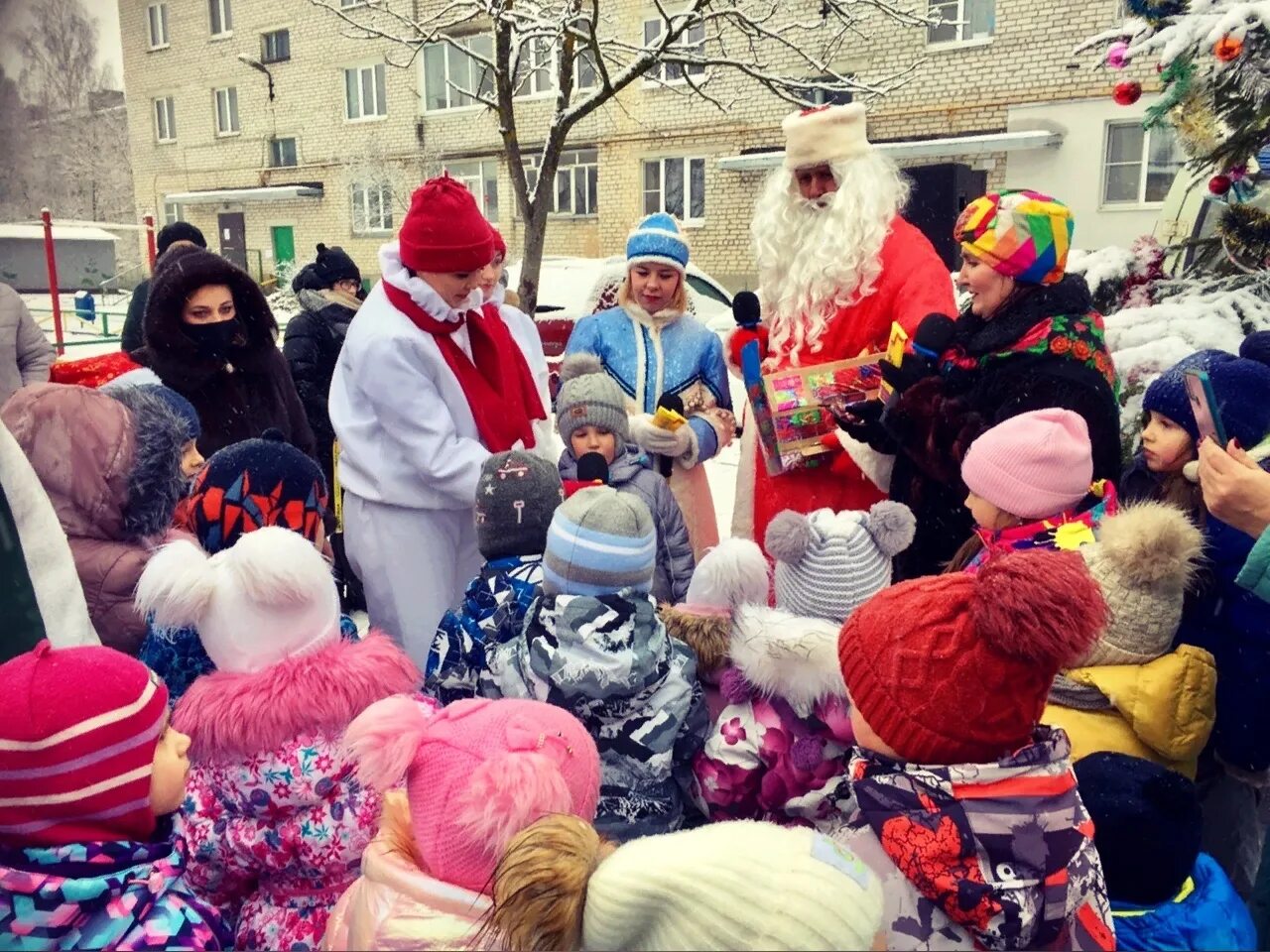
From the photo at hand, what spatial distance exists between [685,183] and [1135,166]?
8776 mm

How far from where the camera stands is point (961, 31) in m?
16.7

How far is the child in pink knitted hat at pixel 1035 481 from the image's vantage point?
195 cm

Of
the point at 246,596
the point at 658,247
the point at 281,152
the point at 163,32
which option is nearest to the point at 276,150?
the point at 281,152

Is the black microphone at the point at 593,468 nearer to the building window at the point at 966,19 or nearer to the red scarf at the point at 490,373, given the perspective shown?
the red scarf at the point at 490,373

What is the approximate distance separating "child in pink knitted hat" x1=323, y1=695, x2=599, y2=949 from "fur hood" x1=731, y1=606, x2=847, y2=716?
0.44 metres

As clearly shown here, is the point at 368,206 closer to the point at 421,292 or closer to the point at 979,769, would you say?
the point at 421,292

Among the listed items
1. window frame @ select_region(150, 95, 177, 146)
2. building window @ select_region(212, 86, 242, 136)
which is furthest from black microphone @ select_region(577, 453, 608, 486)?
window frame @ select_region(150, 95, 177, 146)

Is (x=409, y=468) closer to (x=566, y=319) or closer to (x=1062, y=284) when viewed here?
(x=1062, y=284)

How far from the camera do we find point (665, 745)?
1682 millimetres

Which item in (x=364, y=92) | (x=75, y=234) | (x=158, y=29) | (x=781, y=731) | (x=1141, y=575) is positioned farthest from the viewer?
(x=158, y=29)

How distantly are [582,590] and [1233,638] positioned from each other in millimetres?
1445

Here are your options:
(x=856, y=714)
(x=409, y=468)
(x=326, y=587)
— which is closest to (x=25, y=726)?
(x=326, y=587)

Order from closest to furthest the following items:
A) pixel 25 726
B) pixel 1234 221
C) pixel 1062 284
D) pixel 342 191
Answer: pixel 25 726
pixel 1062 284
pixel 1234 221
pixel 342 191

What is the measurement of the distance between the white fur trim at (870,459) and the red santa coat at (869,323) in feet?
0.50
